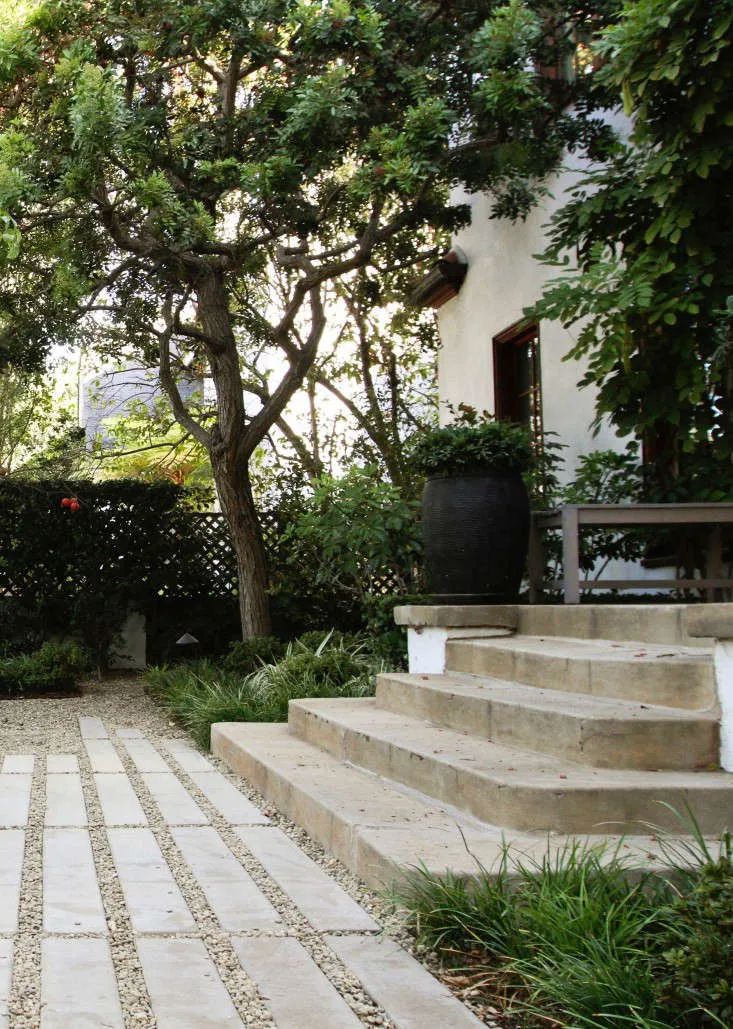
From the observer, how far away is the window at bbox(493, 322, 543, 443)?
30.3 ft

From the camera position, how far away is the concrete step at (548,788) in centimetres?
298

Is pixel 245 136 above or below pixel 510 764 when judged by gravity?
above

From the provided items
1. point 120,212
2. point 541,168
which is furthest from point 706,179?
point 120,212

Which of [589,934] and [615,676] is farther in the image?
[615,676]

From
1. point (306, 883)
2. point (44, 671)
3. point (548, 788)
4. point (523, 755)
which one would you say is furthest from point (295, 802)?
point (44, 671)

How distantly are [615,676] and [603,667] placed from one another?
75mm

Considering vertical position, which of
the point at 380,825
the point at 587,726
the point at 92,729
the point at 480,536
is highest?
the point at 480,536

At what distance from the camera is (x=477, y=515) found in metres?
5.61

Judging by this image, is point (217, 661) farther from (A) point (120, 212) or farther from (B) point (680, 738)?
(B) point (680, 738)

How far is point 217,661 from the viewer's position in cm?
1000

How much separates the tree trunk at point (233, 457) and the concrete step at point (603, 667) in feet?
15.0

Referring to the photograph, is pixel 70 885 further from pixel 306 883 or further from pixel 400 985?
pixel 400 985

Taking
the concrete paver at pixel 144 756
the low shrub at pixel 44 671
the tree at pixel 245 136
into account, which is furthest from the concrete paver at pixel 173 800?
the low shrub at pixel 44 671

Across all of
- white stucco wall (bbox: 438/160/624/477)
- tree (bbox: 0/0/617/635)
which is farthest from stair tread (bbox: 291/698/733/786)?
tree (bbox: 0/0/617/635)
